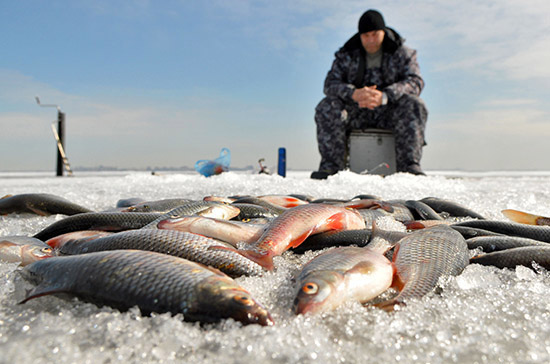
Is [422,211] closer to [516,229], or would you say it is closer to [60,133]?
[516,229]

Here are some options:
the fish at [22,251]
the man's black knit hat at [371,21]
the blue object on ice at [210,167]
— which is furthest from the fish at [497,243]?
the blue object on ice at [210,167]

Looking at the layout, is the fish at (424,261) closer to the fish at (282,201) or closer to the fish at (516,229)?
the fish at (516,229)

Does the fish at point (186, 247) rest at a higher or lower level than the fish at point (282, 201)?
higher

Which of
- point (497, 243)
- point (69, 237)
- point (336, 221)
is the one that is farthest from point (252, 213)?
point (497, 243)

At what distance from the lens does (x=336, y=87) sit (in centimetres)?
714

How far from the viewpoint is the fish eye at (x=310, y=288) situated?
1084 millimetres

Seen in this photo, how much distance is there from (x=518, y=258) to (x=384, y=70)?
249 inches

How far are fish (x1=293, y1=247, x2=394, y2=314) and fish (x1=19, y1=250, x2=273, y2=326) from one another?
0.13m

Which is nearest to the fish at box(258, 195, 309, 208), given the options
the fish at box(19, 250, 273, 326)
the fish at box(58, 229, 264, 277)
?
the fish at box(58, 229, 264, 277)

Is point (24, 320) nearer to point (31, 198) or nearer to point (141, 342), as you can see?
point (141, 342)

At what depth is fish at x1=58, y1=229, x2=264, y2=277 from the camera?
1347mm

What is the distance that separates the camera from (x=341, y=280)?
1.16 m

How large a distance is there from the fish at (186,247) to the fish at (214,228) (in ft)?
0.82

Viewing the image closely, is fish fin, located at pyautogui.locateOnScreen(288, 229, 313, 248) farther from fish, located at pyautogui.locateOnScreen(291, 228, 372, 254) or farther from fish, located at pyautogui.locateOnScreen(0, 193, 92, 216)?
fish, located at pyautogui.locateOnScreen(0, 193, 92, 216)
